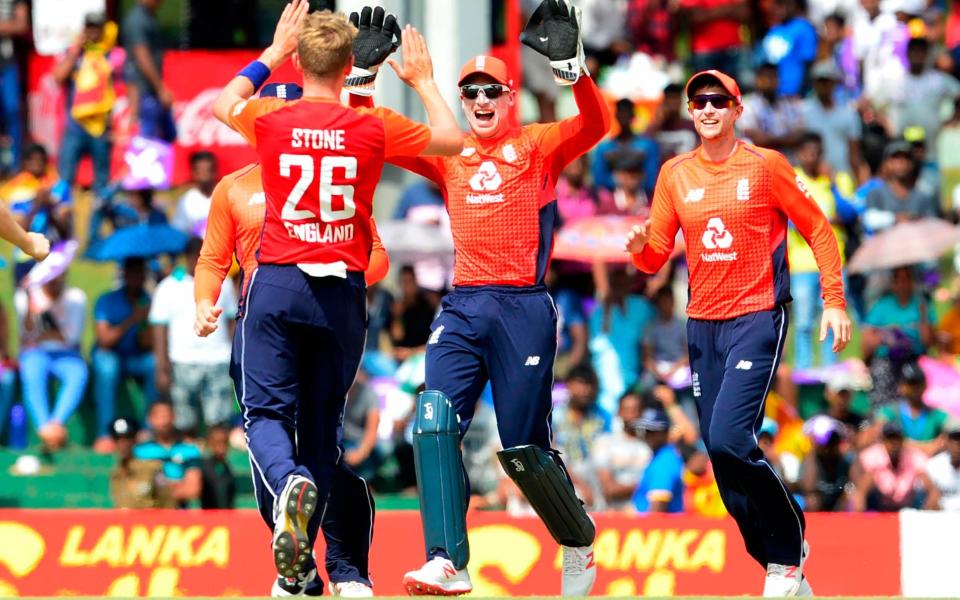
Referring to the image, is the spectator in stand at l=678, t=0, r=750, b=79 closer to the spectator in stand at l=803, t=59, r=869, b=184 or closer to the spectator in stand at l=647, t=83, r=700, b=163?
the spectator in stand at l=803, t=59, r=869, b=184

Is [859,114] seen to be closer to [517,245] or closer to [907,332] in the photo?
[907,332]

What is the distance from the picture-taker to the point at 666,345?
15.5 meters

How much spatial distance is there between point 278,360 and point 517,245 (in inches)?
67.1

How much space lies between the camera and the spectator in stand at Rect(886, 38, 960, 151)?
18203 millimetres

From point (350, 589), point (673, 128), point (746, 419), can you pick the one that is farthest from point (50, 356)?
point (746, 419)

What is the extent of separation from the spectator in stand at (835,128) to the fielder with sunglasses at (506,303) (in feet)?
26.2

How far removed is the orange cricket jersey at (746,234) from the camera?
32.0ft

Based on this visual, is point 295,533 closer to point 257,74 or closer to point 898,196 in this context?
point 257,74

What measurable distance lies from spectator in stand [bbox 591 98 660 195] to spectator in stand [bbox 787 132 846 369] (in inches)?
49.8

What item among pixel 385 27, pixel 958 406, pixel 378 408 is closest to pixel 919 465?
pixel 958 406

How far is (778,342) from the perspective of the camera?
9742 millimetres

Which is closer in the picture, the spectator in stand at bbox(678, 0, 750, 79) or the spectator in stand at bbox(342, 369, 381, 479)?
the spectator in stand at bbox(342, 369, 381, 479)

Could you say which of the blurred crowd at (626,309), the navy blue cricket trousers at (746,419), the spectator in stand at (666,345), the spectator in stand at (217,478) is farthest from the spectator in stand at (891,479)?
the spectator in stand at (217,478)

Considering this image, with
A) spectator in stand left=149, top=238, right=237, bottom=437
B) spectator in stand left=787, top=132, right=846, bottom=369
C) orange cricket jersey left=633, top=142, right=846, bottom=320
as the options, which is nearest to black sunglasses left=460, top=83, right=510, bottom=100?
orange cricket jersey left=633, top=142, right=846, bottom=320
